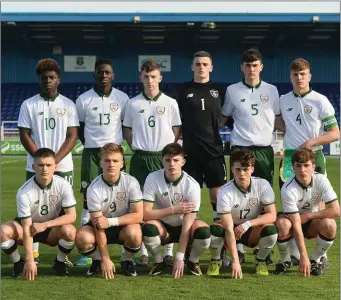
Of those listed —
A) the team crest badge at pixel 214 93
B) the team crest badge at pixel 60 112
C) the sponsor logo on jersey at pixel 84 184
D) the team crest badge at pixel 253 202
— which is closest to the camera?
the team crest badge at pixel 253 202

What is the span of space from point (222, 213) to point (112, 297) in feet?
3.98

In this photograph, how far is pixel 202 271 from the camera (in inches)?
205

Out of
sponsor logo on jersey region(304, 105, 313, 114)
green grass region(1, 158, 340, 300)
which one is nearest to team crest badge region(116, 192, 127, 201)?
green grass region(1, 158, 340, 300)

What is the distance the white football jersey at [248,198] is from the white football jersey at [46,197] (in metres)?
1.30

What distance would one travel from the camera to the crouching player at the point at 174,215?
497cm

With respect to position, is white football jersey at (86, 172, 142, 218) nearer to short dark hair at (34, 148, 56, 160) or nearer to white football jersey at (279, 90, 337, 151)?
short dark hair at (34, 148, 56, 160)

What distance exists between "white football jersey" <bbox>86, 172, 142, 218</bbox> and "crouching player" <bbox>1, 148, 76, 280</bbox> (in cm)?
20

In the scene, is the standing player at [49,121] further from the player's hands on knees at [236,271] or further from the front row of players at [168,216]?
the player's hands on knees at [236,271]

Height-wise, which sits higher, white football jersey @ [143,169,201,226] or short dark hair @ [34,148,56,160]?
short dark hair @ [34,148,56,160]

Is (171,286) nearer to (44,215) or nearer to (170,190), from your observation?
(170,190)

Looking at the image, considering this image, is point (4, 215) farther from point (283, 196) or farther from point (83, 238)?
point (283, 196)

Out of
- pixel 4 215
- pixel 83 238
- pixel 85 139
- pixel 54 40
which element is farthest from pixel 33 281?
pixel 54 40

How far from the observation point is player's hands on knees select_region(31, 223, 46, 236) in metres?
4.86

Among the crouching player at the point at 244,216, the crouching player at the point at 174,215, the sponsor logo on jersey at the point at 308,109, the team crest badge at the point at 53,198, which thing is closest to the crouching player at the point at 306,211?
the crouching player at the point at 244,216
